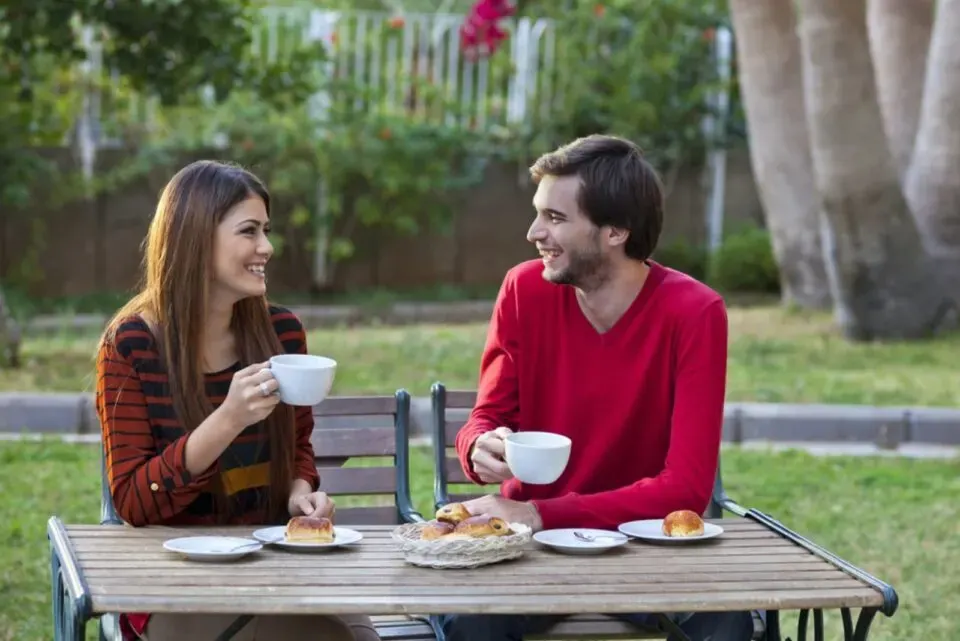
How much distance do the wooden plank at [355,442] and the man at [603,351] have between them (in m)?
0.56

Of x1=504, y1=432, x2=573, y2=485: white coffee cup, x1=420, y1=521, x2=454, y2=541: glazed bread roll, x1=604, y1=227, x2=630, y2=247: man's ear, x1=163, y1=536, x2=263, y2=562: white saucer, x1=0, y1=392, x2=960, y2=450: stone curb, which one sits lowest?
x1=0, y1=392, x2=960, y2=450: stone curb

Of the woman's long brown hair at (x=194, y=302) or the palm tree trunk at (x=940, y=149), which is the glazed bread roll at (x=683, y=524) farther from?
the palm tree trunk at (x=940, y=149)

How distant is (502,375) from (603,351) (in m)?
0.27

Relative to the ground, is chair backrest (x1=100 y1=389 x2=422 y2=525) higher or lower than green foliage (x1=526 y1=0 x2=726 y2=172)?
lower

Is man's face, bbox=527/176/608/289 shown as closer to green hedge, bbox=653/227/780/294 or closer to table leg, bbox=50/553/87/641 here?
table leg, bbox=50/553/87/641

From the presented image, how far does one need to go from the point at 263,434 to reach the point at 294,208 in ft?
38.1

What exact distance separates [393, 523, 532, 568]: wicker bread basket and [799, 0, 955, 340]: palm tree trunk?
28.1 ft

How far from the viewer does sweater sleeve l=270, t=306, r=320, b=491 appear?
385 cm

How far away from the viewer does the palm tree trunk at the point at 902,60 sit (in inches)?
495

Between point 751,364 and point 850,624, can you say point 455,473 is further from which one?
point 751,364

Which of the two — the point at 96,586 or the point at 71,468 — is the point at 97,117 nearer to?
the point at 71,468

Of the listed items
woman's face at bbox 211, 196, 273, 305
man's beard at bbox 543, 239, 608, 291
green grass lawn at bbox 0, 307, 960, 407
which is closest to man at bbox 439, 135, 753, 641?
man's beard at bbox 543, 239, 608, 291

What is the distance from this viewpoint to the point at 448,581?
297 cm

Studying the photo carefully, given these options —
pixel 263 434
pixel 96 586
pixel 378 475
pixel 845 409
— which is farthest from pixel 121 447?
pixel 845 409
